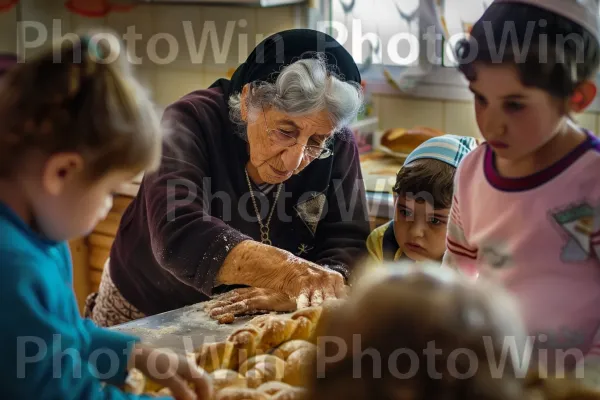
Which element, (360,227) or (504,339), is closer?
(504,339)

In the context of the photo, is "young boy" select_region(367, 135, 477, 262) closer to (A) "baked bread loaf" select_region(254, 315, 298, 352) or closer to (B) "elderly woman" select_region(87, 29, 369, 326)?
(B) "elderly woman" select_region(87, 29, 369, 326)

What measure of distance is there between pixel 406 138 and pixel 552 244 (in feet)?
4.28

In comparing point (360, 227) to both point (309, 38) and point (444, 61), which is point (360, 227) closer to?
point (309, 38)

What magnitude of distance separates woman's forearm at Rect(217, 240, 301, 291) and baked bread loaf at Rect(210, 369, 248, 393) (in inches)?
9.9

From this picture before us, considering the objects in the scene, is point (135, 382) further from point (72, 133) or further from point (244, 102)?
point (244, 102)

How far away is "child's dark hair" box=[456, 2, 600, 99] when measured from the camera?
2.69ft

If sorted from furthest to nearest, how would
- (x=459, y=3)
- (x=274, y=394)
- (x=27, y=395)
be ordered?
(x=459, y=3), (x=274, y=394), (x=27, y=395)

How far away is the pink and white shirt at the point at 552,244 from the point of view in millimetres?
831

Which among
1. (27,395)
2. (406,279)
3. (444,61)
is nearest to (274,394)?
(27,395)

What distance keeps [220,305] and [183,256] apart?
0.11m

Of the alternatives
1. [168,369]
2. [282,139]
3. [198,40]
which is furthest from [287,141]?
[198,40]

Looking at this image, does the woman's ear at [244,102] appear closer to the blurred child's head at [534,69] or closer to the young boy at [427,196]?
the young boy at [427,196]

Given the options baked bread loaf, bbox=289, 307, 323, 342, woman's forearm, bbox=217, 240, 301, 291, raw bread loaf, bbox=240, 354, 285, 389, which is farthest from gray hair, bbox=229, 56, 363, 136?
raw bread loaf, bbox=240, 354, 285, 389

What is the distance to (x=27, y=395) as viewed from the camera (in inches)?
30.1
